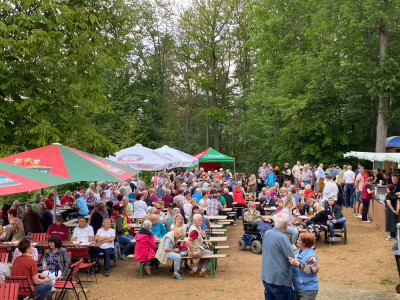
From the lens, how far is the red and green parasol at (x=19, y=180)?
6192 mm

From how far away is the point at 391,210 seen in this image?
13578 mm

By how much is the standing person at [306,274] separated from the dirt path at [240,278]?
3.00m

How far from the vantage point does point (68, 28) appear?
438 inches

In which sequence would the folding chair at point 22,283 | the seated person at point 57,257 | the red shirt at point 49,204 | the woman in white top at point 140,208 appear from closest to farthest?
the folding chair at point 22,283 < the seated person at point 57,257 < the woman in white top at point 140,208 < the red shirt at point 49,204

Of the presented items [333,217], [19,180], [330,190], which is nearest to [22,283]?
[19,180]

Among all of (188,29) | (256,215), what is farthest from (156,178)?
(188,29)

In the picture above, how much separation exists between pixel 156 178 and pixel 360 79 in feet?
40.0

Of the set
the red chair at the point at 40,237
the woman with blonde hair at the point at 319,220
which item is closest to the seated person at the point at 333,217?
the woman with blonde hair at the point at 319,220

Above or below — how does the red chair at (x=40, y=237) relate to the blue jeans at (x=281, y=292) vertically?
below

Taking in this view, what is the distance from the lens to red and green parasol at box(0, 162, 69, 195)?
619cm

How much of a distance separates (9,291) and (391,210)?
11.3 metres

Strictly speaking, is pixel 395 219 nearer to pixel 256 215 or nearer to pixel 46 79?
pixel 256 215

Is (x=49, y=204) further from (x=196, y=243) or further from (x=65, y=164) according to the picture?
(x=196, y=243)

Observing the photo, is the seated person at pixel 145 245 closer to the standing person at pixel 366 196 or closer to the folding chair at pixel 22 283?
the folding chair at pixel 22 283
